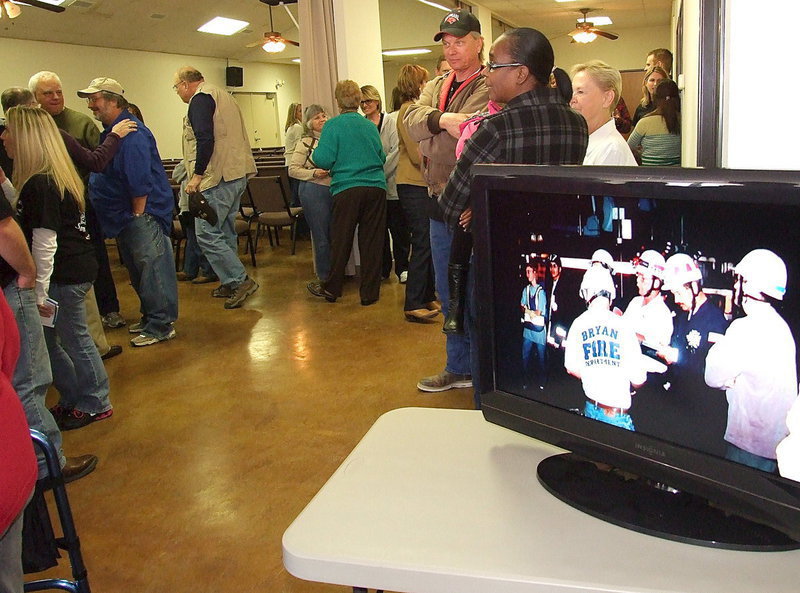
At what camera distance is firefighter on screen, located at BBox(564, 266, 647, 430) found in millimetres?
1047

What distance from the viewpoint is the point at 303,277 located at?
6051 millimetres

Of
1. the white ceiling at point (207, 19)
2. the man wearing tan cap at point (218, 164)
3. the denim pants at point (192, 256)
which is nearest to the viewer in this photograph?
the man wearing tan cap at point (218, 164)

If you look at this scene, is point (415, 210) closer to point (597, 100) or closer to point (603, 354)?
point (597, 100)

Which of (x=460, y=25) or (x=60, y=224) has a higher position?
(x=460, y=25)

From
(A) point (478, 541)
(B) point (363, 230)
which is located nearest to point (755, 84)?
(A) point (478, 541)

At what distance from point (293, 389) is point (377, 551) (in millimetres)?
2541

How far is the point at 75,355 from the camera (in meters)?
3.10

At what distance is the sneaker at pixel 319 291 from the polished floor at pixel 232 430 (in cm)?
7

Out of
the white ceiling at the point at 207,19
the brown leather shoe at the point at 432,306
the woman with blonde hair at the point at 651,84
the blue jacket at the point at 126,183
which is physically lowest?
the brown leather shoe at the point at 432,306

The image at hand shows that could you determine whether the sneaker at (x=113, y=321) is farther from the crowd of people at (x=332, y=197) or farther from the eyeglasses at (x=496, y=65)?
the eyeglasses at (x=496, y=65)

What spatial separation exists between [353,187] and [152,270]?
52.3 inches

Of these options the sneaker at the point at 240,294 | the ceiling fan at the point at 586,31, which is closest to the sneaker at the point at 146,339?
the sneaker at the point at 240,294

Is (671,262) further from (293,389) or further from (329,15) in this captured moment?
(329,15)

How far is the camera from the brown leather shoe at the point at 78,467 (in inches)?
107
